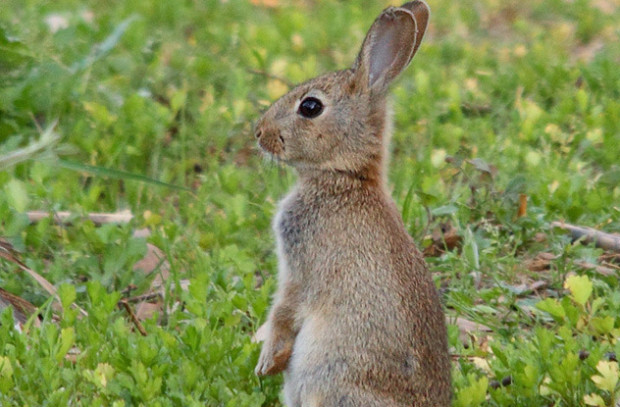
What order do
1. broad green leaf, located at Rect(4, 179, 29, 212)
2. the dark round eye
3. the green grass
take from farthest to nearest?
broad green leaf, located at Rect(4, 179, 29, 212), the dark round eye, the green grass

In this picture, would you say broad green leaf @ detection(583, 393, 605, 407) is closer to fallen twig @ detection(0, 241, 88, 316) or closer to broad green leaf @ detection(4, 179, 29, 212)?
fallen twig @ detection(0, 241, 88, 316)

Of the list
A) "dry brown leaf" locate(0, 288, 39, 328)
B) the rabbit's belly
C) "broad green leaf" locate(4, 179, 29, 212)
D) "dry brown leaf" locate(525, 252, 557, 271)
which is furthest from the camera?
"dry brown leaf" locate(525, 252, 557, 271)

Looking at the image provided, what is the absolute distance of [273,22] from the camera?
30.1 feet

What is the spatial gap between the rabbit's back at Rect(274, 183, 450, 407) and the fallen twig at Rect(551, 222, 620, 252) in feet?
4.75

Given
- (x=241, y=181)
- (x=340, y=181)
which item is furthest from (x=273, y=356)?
(x=241, y=181)

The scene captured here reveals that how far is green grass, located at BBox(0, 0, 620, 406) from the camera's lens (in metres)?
4.17

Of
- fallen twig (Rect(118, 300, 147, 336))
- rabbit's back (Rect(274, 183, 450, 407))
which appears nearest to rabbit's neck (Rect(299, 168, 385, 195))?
rabbit's back (Rect(274, 183, 450, 407))

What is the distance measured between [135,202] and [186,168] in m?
0.63

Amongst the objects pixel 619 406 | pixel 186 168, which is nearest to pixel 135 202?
pixel 186 168

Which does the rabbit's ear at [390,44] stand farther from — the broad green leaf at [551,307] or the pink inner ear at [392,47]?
the broad green leaf at [551,307]

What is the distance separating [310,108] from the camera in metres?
4.46

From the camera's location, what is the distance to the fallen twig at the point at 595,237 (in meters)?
5.21

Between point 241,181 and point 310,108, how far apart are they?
1.74 m

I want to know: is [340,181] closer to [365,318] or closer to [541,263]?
[365,318]
